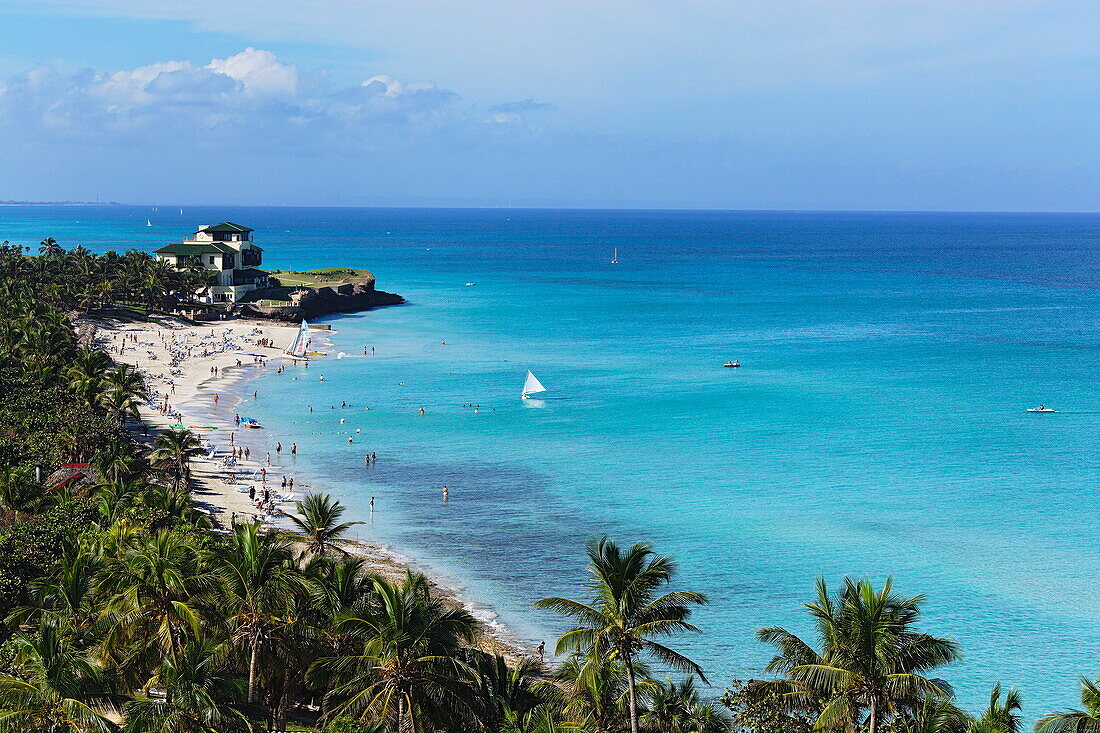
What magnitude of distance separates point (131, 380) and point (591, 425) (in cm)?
3031

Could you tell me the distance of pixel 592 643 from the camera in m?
22.9

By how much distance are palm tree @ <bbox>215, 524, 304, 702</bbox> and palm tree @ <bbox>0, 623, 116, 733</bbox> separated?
428 centimetres

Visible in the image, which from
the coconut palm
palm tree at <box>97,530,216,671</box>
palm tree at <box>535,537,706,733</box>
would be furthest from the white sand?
palm tree at <box>535,537,706,733</box>

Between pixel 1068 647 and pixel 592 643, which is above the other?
pixel 592 643

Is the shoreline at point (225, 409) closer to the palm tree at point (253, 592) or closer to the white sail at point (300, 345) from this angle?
the white sail at point (300, 345)

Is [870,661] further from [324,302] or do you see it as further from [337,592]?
[324,302]

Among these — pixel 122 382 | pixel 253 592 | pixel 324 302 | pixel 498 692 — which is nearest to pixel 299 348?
pixel 324 302

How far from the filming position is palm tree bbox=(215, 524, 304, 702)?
24578 millimetres

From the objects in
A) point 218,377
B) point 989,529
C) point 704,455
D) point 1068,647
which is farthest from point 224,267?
point 1068,647

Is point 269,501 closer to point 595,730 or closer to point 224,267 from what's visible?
point 595,730

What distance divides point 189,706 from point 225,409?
57.0 m

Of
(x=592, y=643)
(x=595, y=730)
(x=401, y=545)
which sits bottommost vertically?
(x=401, y=545)

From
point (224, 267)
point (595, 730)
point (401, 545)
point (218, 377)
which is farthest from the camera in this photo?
point (224, 267)

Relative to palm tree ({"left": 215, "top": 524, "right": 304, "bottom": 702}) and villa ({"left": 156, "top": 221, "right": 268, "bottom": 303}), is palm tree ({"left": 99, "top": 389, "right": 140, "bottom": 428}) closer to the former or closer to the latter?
palm tree ({"left": 215, "top": 524, "right": 304, "bottom": 702})
